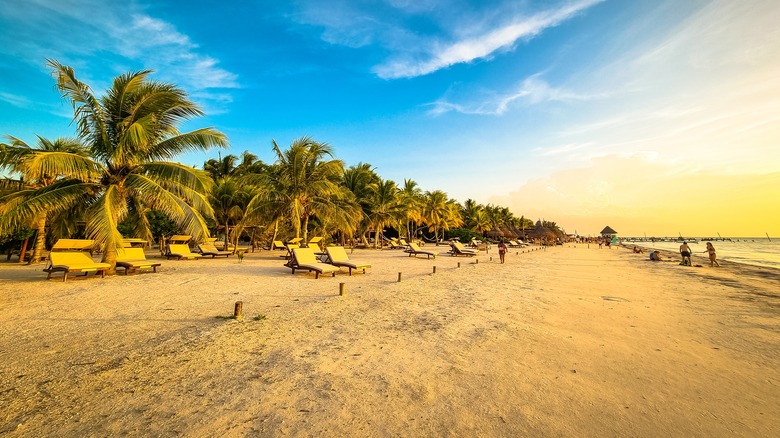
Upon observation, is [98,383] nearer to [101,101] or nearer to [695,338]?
[695,338]

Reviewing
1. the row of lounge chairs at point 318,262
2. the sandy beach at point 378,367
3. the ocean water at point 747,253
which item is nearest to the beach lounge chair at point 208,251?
the row of lounge chairs at point 318,262

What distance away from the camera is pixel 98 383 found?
10.7 feet

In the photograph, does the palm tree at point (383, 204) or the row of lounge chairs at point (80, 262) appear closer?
the row of lounge chairs at point (80, 262)

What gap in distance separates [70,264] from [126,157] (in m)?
3.56

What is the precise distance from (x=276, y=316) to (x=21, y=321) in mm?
4007

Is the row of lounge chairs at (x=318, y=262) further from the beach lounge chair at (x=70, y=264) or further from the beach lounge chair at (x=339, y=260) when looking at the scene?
the beach lounge chair at (x=70, y=264)

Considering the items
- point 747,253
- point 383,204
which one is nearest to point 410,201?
point 383,204

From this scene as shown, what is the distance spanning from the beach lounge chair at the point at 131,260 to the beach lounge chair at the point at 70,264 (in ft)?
1.98

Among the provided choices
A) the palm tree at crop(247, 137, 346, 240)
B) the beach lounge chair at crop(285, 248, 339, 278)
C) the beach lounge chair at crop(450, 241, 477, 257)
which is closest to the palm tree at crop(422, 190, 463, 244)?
the beach lounge chair at crop(450, 241, 477, 257)

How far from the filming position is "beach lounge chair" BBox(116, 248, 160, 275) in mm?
10820

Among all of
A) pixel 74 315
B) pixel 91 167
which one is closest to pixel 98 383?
pixel 74 315

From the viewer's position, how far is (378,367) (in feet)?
12.4

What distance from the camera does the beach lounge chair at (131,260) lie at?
35.5 feet

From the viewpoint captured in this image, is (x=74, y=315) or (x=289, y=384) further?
(x=74, y=315)
